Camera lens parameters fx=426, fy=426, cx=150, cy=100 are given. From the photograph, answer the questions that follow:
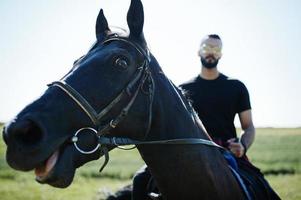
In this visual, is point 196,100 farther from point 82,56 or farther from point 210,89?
point 82,56

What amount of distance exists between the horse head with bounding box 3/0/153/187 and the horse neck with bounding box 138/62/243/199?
0.20 meters

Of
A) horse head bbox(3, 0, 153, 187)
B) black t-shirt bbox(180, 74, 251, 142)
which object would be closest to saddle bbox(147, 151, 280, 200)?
black t-shirt bbox(180, 74, 251, 142)

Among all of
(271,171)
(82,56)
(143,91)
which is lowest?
(271,171)

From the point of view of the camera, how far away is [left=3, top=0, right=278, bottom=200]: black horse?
343 centimetres

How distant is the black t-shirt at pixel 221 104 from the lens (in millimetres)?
6074

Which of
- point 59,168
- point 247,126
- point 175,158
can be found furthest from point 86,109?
point 247,126

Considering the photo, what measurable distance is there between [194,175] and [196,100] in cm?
213

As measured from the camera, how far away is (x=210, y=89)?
6223mm

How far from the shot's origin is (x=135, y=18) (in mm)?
4312

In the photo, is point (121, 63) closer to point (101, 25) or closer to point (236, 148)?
point (101, 25)

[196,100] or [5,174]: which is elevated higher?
[196,100]

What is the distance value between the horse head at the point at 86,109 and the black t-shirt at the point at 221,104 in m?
2.04

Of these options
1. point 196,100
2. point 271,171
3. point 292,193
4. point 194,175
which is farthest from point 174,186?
point 271,171

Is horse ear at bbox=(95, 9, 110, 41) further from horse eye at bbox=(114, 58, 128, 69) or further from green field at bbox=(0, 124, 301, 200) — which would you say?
green field at bbox=(0, 124, 301, 200)
